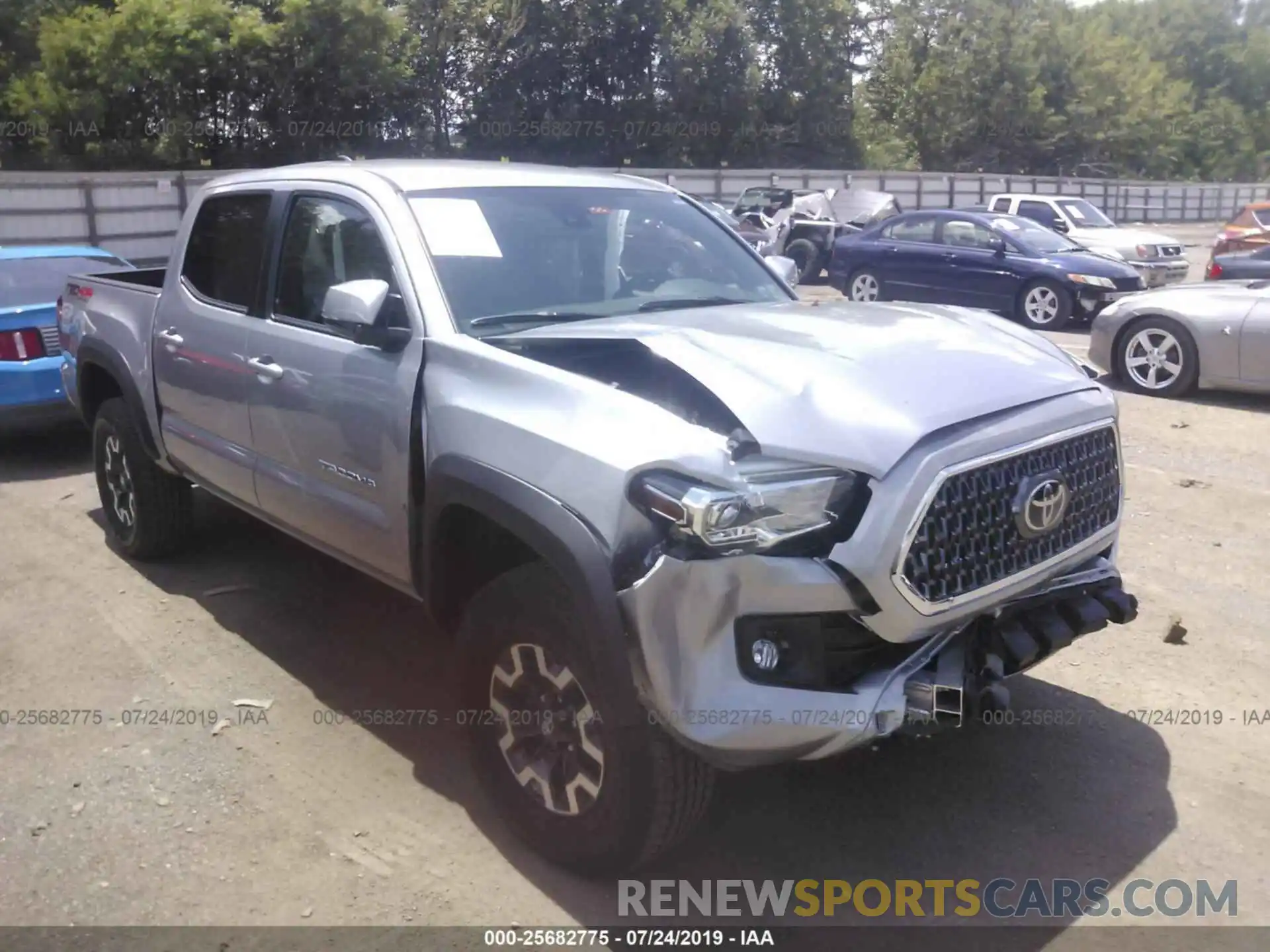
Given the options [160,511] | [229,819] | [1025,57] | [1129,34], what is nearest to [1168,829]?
[229,819]

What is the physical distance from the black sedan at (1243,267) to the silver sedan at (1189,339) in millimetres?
3352

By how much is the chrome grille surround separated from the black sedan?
35.3 feet

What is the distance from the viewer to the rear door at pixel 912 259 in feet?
51.9

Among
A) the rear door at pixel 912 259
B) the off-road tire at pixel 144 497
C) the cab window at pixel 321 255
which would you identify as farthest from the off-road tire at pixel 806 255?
the cab window at pixel 321 255

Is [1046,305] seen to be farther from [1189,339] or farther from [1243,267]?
[1189,339]

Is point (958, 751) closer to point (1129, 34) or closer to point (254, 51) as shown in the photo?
point (254, 51)

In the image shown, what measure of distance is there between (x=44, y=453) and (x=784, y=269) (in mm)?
6174

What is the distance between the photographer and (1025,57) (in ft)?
168

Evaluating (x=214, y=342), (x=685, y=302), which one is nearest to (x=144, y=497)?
(x=214, y=342)

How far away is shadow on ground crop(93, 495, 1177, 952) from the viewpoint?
343cm

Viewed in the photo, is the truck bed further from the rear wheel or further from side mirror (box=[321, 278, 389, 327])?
the rear wheel

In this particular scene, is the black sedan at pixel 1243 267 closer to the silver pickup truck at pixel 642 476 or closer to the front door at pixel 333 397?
the silver pickup truck at pixel 642 476

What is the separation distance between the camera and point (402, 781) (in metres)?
3.97

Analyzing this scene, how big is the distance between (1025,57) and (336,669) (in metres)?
53.5
